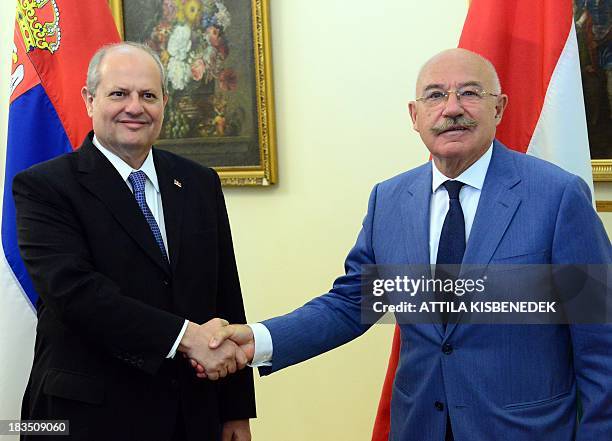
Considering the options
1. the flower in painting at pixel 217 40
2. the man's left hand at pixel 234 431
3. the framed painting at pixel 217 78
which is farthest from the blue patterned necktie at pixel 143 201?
the flower in painting at pixel 217 40

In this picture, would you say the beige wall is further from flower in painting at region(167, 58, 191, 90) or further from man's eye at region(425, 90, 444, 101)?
man's eye at region(425, 90, 444, 101)

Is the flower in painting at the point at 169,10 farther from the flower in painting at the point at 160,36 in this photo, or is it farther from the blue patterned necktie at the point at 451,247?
the blue patterned necktie at the point at 451,247

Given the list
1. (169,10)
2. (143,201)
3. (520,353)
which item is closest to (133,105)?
(143,201)

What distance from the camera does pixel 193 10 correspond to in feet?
12.8

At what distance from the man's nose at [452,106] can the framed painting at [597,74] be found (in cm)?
132

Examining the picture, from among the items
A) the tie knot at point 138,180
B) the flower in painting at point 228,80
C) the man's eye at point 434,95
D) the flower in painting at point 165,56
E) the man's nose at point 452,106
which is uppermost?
the flower in painting at point 165,56

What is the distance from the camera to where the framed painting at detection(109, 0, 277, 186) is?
150 inches

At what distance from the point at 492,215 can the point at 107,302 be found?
1.09m

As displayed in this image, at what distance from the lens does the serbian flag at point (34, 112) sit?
115 inches

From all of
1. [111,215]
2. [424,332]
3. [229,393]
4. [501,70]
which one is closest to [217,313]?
[229,393]

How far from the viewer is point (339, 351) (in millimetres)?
3855

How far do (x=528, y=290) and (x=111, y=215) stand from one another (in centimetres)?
120

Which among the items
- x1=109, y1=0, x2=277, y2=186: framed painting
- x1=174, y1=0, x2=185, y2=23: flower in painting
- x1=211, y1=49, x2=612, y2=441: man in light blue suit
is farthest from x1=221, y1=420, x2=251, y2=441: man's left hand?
x1=174, y1=0, x2=185, y2=23: flower in painting

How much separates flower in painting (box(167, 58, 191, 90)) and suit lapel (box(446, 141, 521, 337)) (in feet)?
7.57
